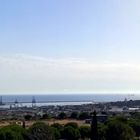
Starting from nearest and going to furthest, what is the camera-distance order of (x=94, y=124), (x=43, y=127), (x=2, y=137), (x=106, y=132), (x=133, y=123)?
(x=94, y=124), (x=2, y=137), (x=43, y=127), (x=106, y=132), (x=133, y=123)

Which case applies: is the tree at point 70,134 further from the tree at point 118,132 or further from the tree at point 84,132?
the tree at point 118,132

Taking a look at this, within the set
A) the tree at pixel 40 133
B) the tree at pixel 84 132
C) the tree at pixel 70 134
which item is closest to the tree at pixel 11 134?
the tree at pixel 40 133

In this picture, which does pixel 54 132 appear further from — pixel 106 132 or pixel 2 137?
pixel 2 137

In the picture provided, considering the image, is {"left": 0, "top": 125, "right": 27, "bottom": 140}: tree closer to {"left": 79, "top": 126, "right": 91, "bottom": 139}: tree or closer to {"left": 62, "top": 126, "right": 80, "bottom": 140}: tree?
{"left": 62, "top": 126, "right": 80, "bottom": 140}: tree

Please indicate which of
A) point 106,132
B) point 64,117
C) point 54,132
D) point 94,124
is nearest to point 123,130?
point 106,132

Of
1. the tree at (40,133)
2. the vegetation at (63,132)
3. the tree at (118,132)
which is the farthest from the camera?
the tree at (118,132)

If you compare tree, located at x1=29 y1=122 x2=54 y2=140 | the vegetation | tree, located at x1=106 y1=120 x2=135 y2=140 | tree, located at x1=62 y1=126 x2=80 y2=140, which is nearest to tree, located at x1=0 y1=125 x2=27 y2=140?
the vegetation

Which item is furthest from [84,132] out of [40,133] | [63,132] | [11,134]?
[11,134]

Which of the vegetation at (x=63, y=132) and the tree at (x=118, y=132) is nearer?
the vegetation at (x=63, y=132)
